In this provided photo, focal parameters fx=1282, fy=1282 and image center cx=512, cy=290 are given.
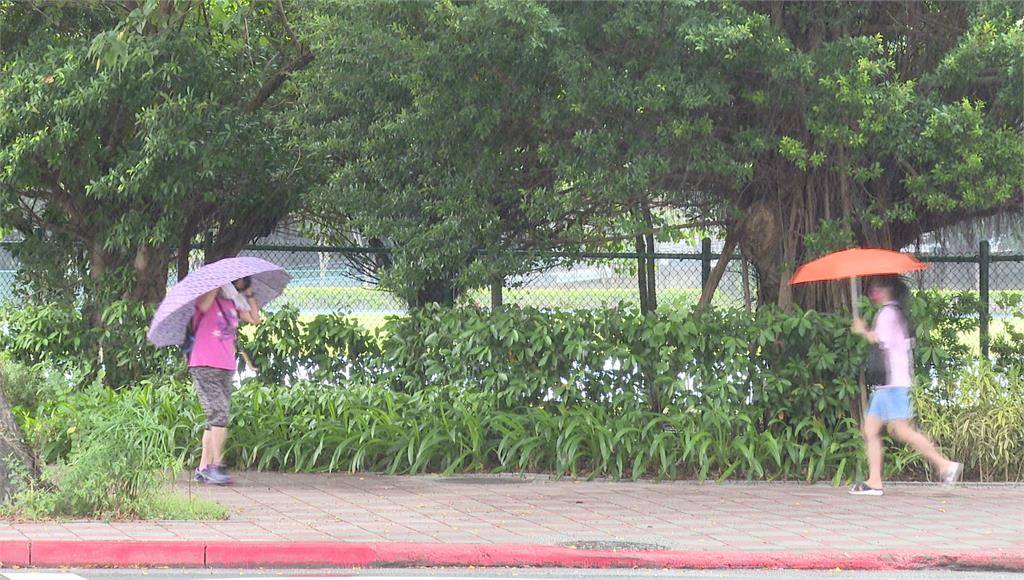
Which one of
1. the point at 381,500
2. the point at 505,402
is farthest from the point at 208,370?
the point at 505,402

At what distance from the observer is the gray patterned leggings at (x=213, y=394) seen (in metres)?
9.55

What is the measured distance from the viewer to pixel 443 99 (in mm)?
10219

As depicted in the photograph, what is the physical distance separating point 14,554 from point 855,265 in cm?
595

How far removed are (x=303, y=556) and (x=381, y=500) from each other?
1854 mm

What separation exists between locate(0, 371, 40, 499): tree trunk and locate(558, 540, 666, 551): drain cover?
11.4ft

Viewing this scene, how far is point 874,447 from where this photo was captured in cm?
A: 952

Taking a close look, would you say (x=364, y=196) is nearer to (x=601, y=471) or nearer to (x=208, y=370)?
(x=208, y=370)

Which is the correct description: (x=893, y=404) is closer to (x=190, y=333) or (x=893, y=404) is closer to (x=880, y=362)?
(x=880, y=362)

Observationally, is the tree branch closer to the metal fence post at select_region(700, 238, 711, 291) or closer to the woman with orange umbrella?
the metal fence post at select_region(700, 238, 711, 291)

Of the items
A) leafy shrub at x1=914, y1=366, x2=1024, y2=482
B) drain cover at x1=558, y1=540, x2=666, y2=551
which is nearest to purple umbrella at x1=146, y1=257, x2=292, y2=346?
drain cover at x1=558, y1=540, x2=666, y2=551

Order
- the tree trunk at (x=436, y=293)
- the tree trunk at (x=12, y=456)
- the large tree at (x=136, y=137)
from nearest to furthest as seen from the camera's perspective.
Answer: the tree trunk at (x=12, y=456) < the large tree at (x=136, y=137) < the tree trunk at (x=436, y=293)

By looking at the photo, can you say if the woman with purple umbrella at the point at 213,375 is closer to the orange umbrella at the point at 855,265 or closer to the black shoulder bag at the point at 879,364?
the orange umbrella at the point at 855,265

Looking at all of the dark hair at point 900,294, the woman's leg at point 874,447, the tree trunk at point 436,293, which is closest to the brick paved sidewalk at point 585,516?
the woman's leg at point 874,447

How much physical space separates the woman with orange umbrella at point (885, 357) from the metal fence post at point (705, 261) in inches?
86.2
